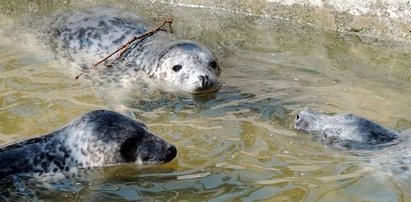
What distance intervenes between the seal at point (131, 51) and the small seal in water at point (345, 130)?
135 cm

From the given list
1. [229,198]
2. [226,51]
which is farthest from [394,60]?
[229,198]

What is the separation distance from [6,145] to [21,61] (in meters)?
2.36

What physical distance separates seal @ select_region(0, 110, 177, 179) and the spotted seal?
132 cm

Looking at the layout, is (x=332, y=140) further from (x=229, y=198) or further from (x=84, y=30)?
(x=84, y=30)

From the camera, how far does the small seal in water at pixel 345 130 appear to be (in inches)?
236

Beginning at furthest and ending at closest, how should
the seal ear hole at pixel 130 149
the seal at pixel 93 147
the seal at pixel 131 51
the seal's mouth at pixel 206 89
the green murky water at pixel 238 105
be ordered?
the seal at pixel 131 51 → the seal's mouth at pixel 206 89 → the seal ear hole at pixel 130 149 → the seal at pixel 93 147 → the green murky water at pixel 238 105

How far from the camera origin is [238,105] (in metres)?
6.70

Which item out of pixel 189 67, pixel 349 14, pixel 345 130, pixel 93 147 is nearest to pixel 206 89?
pixel 189 67

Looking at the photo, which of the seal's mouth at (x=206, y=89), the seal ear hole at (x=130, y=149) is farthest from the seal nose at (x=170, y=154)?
the seal's mouth at (x=206, y=89)

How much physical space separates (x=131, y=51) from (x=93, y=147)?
2.97 metres

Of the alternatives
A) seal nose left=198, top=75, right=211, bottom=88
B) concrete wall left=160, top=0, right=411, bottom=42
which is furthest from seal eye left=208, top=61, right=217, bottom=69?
concrete wall left=160, top=0, right=411, bottom=42

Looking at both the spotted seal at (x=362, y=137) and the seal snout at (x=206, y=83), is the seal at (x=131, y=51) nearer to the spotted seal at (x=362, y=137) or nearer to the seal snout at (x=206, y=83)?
the seal snout at (x=206, y=83)

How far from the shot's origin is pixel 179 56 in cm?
780

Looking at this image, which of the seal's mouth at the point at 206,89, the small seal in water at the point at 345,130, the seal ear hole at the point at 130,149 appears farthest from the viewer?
the seal's mouth at the point at 206,89
